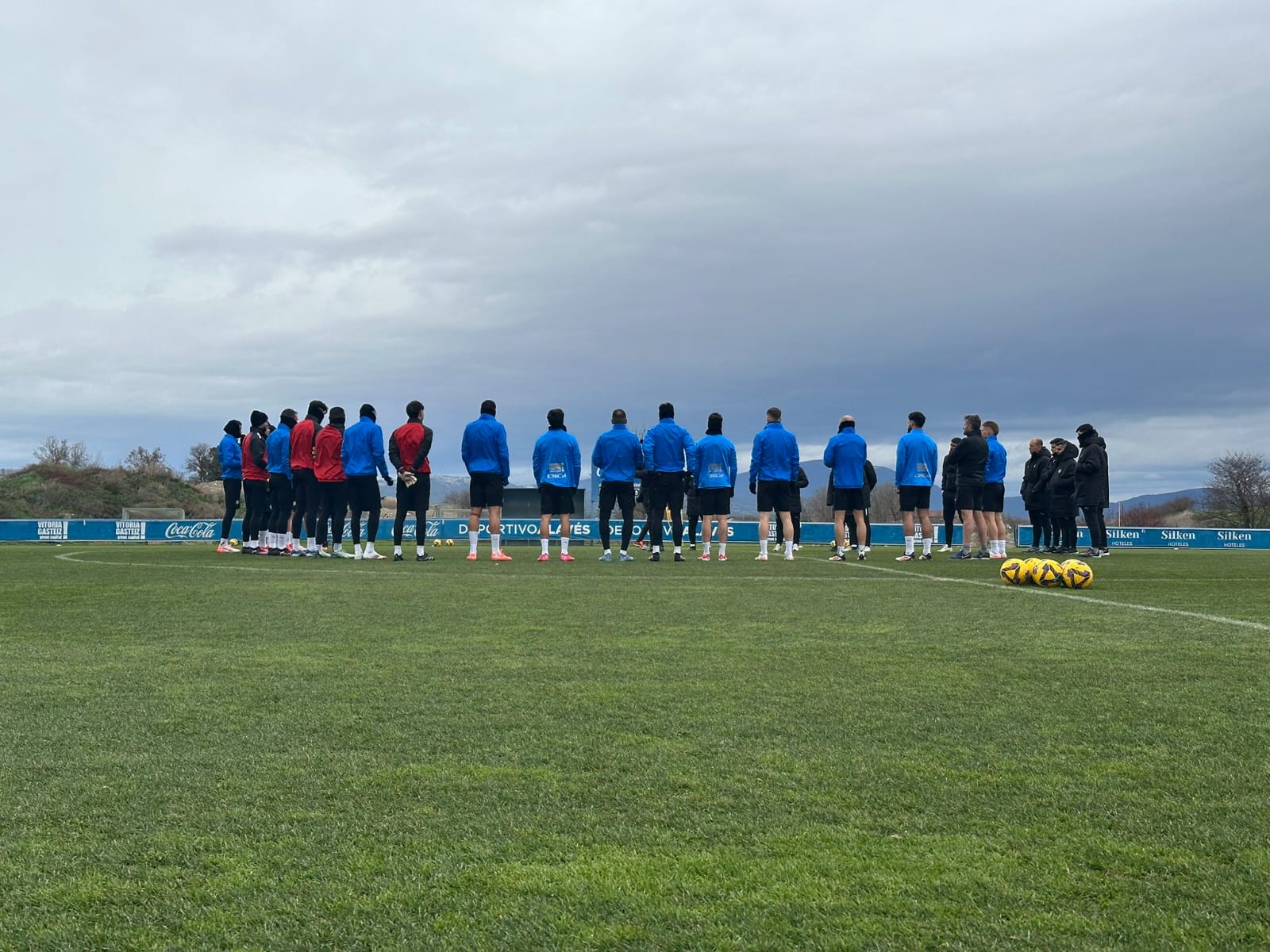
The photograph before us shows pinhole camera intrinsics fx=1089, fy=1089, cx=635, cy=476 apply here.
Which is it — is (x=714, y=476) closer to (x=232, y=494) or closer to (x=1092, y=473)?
(x=1092, y=473)

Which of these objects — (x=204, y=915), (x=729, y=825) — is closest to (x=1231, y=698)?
(x=729, y=825)

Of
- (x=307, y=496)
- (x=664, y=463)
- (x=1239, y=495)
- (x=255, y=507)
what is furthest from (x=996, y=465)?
(x=1239, y=495)

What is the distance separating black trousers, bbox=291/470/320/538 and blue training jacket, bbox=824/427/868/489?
7488 mm

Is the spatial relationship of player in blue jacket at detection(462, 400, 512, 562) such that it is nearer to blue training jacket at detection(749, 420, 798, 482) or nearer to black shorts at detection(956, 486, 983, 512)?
blue training jacket at detection(749, 420, 798, 482)

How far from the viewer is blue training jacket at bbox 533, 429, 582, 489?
14344mm

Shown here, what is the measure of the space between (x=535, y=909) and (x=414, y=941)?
9.9 inches

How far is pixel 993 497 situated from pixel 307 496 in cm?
1073

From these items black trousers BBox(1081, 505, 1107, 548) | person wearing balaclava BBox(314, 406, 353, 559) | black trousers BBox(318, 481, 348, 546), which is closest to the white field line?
person wearing balaclava BBox(314, 406, 353, 559)

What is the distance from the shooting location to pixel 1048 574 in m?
10.1

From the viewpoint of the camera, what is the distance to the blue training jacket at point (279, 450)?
16.3m

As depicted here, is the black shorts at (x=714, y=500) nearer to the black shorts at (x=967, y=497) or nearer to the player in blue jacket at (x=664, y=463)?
the player in blue jacket at (x=664, y=463)

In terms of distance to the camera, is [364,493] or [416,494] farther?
[416,494]

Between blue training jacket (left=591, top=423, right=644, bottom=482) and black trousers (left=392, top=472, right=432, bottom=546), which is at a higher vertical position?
blue training jacket (left=591, top=423, right=644, bottom=482)

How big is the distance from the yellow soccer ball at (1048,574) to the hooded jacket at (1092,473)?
7093 millimetres
